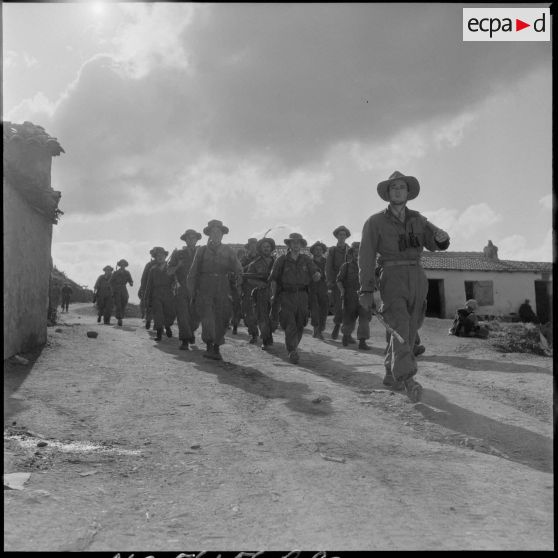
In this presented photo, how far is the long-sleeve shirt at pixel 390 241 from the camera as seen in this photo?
222 inches

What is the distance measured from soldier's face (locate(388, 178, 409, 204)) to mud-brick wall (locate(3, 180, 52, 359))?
4795 mm

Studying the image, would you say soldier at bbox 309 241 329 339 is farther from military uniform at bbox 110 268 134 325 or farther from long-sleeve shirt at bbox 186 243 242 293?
military uniform at bbox 110 268 134 325

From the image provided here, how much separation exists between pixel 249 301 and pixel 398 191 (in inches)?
290

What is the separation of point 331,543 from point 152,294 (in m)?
9.63

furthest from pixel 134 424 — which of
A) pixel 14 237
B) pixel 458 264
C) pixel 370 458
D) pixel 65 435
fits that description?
pixel 458 264

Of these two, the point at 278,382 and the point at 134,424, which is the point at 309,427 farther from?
the point at 278,382

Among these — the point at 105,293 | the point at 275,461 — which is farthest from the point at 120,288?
the point at 275,461

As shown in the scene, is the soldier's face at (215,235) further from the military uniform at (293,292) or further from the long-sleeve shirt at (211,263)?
the military uniform at (293,292)

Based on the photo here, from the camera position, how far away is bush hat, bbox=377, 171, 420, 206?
229 inches

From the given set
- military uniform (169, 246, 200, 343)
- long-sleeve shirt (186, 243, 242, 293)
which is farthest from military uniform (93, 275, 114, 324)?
long-sleeve shirt (186, 243, 242, 293)

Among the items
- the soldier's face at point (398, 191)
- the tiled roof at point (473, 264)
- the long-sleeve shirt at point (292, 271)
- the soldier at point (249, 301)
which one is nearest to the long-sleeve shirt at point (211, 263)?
the long-sleeve shirt at point (292, 271)

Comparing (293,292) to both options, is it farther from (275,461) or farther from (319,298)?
(275,461)

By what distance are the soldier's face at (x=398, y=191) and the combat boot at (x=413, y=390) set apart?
1693 mm

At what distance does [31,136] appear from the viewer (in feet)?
31.9
